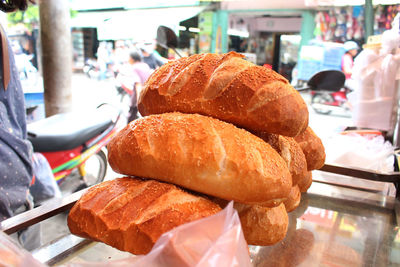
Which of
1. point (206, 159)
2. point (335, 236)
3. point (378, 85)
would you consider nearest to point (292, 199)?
point (335, 236)

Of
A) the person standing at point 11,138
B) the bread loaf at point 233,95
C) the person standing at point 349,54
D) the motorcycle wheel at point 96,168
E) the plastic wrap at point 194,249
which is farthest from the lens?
the motorcycle wheel at point 96,168

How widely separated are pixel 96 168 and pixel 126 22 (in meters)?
1.59

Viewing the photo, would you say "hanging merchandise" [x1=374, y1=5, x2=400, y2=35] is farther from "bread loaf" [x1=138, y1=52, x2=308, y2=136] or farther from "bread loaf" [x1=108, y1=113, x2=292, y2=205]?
"bread loaf" [x1=108, y1=113, x2=292, y2=205]

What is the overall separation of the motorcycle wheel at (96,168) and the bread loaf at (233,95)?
2317 millimetres

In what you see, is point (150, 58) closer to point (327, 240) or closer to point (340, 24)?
point (340, 24)

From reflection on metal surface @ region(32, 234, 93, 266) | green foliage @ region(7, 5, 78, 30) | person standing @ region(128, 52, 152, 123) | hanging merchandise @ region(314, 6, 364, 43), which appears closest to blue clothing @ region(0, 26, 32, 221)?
reflection on metal surface @ region(32, 234, 93, 266)

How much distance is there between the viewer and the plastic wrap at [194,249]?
18.1 inches

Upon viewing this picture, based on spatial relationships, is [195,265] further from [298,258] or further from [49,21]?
[49,21]

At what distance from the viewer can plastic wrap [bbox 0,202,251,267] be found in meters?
0.46

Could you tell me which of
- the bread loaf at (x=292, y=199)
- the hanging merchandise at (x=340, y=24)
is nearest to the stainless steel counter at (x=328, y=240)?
the bread loaf at (x=292, y=199)

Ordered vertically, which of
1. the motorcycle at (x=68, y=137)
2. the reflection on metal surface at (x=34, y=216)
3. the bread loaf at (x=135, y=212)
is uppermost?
the bread loaf at (x=135, y=212)

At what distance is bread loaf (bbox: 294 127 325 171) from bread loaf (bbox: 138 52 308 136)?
0.27 meters

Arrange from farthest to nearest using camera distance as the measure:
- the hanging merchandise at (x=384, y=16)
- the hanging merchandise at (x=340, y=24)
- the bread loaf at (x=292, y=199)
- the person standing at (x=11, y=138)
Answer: the hanging merchandise at (x=340, y=24) < the hanging merchandise at (x=384, y=16) < the person standing at (x=11, y=138) < the bread loaf at (x=292, y=199)

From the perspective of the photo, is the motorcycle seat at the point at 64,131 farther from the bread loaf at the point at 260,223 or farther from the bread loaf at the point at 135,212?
the bread loaf at the point at 260,223
